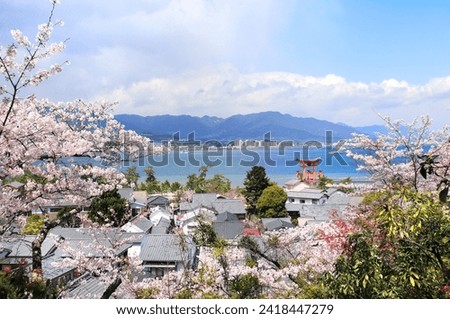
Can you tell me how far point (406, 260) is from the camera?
2.72 metres

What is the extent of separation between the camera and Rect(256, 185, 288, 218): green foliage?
24984 mm

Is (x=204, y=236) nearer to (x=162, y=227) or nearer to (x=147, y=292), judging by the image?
(x=147, y=292)

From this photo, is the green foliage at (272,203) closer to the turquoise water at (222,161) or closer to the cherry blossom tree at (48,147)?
the turquoise water at (222,161)

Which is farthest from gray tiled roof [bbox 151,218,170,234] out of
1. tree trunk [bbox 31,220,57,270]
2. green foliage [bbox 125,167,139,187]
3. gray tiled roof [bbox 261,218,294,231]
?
tree trunk [bbox 31,220,57,270]

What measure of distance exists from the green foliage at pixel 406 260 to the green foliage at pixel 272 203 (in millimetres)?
22250

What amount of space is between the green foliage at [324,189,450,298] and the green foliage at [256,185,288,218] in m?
22.2

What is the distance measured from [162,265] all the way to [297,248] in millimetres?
7170

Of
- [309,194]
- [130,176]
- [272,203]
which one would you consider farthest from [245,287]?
[309,194]

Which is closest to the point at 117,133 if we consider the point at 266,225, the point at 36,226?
the point at 36,226

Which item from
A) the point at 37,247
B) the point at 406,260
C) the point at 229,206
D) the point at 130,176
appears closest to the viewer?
the point at 406,260

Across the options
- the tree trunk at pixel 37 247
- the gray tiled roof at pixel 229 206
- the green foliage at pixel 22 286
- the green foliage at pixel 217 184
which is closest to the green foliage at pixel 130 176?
the tree trunk at pixel 37 247

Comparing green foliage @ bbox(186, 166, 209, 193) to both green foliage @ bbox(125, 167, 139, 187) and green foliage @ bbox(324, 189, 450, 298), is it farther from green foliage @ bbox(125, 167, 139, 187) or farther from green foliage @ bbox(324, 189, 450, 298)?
green foliage @ bbox(324, 189, 450, 298)

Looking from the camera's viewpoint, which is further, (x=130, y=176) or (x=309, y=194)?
(x=309, y=194)

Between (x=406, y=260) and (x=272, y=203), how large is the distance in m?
22.5
